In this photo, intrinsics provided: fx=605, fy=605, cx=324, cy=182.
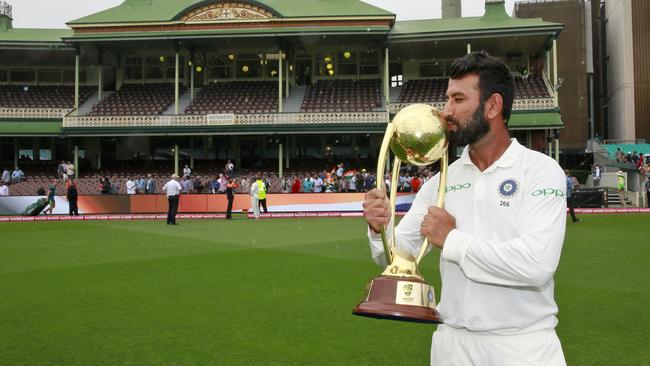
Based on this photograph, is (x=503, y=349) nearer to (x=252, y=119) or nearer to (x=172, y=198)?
(x=172, y=198)

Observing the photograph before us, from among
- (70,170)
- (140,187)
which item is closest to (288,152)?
(140,187)

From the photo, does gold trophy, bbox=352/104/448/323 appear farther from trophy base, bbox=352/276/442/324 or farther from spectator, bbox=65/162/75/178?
spectator, bbox=65/162/75/178

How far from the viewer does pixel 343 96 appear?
127ft

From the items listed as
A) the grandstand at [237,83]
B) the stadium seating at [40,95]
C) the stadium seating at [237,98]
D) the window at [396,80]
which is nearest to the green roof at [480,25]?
the grandstand at [237,83]

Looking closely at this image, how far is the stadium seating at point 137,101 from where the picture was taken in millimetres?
37500

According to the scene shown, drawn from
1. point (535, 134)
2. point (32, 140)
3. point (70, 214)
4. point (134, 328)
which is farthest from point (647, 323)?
point (32, 140)

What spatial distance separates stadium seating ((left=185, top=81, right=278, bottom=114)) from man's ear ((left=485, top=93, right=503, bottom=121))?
111 feet

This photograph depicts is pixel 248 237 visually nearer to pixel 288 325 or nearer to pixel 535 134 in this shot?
pixel 288 325

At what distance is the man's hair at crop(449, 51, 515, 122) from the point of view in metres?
2.42

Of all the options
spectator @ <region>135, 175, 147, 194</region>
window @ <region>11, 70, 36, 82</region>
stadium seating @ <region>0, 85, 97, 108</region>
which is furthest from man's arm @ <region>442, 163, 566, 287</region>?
window @ <region>11, 70, 36, 82</region>

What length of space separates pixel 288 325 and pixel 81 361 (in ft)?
6.61

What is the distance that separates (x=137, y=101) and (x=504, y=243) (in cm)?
3977

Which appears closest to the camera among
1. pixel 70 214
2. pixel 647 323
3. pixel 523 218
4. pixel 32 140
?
pixel 523 218

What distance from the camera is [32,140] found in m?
41.1
